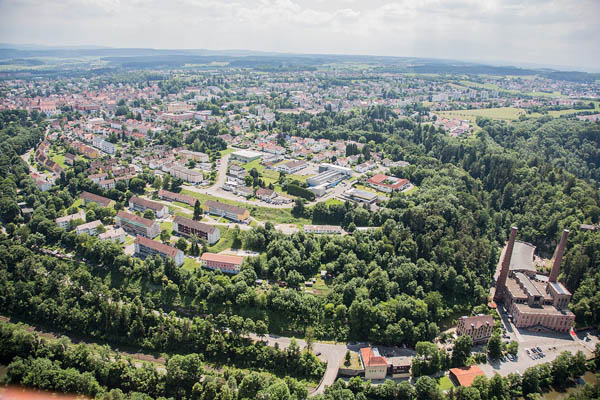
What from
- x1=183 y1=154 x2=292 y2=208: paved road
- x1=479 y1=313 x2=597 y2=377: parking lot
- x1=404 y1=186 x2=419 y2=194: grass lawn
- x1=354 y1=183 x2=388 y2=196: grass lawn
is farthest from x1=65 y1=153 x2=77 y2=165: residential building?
x1=479 y1=313 x2=597 y2=377: parking lot

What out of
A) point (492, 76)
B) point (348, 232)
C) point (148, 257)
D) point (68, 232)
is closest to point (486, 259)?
point (348, 232)

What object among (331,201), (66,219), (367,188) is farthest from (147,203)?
(367,188)

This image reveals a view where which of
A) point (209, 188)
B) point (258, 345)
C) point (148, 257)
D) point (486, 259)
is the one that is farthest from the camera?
point (209, 188)

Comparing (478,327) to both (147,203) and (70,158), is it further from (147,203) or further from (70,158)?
(70,158)

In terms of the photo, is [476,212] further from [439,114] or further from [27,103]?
[27,103]

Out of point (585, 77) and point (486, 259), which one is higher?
point (585, 77)

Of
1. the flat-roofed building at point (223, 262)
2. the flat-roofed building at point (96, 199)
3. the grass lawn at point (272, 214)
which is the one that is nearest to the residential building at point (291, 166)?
the grass lawn at point (272, 214)

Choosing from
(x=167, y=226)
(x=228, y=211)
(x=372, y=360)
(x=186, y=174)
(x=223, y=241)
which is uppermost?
(x=186, y=174)

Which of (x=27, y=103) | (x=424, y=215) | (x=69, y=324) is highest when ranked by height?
(x=27, y=103)
